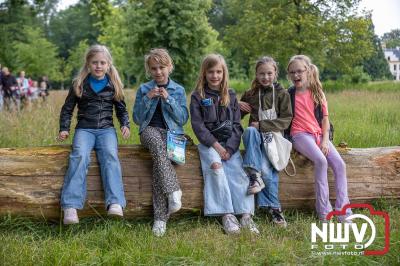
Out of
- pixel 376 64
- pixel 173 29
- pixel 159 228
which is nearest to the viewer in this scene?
pixel 159 228

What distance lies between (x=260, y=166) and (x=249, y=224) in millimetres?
653

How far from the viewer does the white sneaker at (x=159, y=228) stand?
4362 mm

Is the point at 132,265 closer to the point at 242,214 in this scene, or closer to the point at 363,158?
the point at 242,214

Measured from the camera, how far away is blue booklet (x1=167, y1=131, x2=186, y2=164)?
461 centimetres

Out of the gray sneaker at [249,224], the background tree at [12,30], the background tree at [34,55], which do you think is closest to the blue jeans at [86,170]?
the gray sneaker at [249,224]

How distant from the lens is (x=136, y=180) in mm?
4758

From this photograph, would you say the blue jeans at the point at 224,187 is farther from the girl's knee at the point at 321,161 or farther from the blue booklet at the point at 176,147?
the girl's knee at the point at 321,161

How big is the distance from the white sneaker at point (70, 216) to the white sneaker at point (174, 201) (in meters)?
0.90

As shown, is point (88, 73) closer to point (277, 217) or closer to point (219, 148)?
point (219, 148)

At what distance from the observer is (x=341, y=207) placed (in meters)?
4.94

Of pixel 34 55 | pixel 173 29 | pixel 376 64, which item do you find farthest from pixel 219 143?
pixel 34 55

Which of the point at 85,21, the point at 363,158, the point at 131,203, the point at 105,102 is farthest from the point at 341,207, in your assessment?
the point at 85,21

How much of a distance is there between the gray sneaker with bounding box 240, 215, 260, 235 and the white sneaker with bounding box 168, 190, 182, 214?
662 millimetres

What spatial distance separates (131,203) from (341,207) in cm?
223
